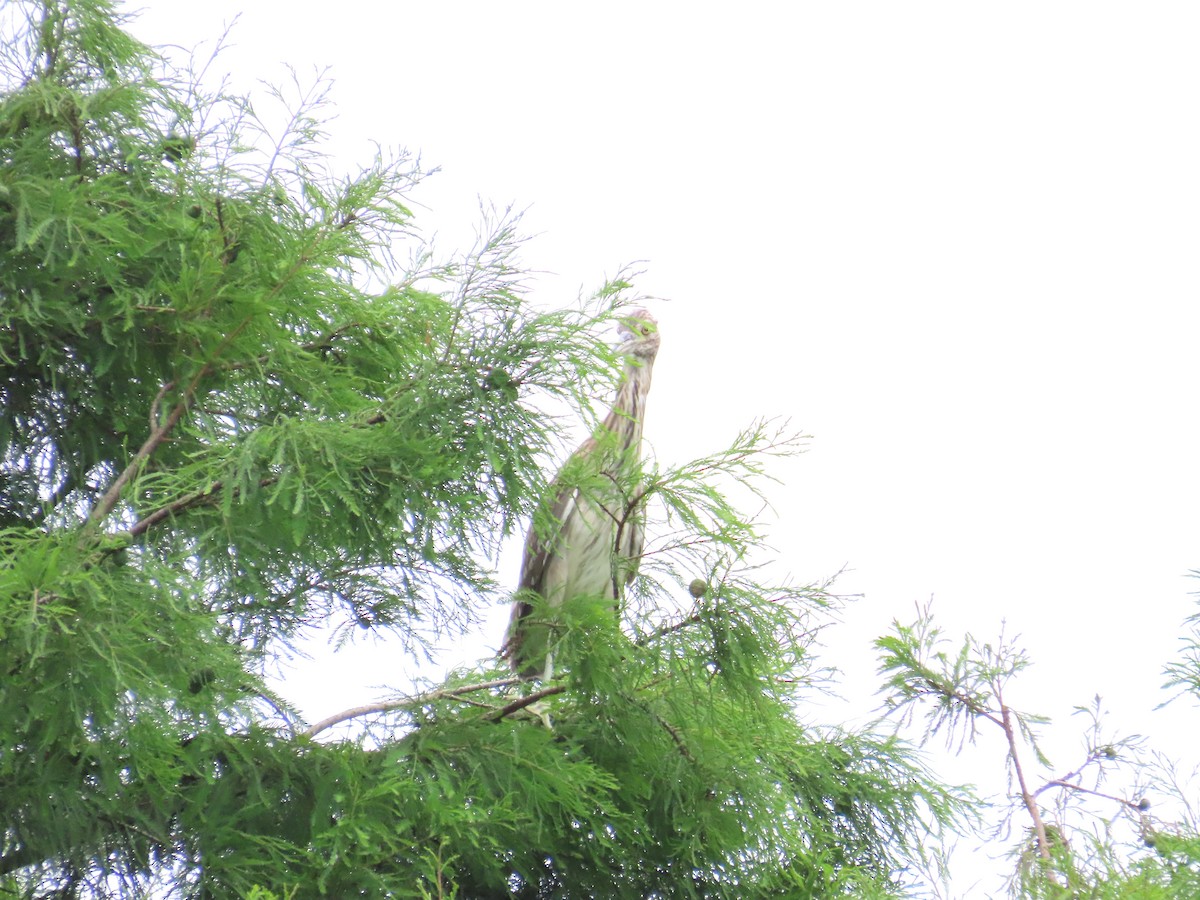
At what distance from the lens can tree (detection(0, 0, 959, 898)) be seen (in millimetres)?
2758

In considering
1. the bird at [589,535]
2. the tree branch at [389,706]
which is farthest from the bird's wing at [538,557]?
the tree branch at [389,706]

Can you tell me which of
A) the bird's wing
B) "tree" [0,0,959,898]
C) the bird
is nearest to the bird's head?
the bird

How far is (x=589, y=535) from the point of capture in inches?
192

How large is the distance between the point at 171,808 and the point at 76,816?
9.3 inches

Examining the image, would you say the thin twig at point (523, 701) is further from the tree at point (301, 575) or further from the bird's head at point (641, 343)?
the bird's head at point (641, 343)

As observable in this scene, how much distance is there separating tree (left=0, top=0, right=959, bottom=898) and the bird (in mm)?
92

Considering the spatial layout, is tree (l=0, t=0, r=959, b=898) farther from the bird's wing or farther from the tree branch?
the bird's wing

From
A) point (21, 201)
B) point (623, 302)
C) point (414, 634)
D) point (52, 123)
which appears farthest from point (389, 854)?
point (52, 123)

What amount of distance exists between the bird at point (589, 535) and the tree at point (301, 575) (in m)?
0.09

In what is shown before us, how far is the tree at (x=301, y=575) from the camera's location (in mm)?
2758

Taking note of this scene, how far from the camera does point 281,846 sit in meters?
3.01

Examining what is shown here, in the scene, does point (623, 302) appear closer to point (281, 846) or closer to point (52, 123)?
point (281, 846)

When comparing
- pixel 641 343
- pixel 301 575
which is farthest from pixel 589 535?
pixel 301 575

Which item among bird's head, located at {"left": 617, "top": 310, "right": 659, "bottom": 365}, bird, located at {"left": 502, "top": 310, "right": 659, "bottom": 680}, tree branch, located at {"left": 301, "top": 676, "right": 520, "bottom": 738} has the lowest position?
tree branch, located at {"left": 301, "top": 676, "right": 520, "bottom": 738}
